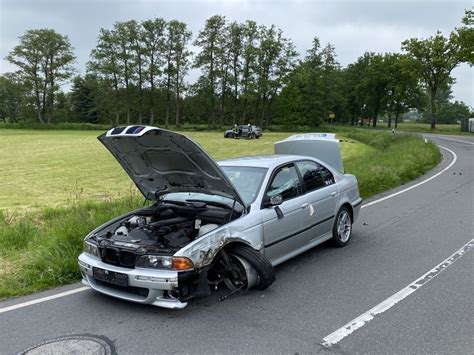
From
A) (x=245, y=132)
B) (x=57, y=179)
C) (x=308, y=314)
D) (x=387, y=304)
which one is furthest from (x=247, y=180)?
(x=245, y=132)

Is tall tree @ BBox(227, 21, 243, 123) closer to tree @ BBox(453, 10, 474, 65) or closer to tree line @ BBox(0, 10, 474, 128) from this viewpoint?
tree line @ BBox(0, 10, 474, 128)

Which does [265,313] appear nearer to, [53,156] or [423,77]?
[53,156]

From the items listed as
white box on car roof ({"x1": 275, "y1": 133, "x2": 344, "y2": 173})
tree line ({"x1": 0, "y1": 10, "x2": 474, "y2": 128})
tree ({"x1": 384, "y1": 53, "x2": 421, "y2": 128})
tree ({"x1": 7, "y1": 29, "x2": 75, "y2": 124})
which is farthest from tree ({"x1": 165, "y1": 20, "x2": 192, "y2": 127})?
white box on car roof ({"x1": 275, "y1": 133, "x2": 344, "y2": 173})

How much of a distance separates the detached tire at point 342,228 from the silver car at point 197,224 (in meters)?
0.18

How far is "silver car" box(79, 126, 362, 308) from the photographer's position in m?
4.09

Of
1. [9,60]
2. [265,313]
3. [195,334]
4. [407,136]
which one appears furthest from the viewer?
[9,60]

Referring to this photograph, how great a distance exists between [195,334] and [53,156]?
90.6 ft

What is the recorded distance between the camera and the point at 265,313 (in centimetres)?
418

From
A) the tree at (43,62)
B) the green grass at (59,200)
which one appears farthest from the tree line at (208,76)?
the green grass at (59,200)

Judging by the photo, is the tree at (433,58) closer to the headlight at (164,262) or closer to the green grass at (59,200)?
the green grass at (59,200)

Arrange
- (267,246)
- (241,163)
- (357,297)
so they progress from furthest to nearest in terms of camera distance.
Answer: (241,163) → (267,246) → (357,297)

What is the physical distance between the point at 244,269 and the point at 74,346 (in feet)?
5.88

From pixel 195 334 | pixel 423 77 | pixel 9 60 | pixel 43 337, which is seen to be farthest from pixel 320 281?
pixel 9 60

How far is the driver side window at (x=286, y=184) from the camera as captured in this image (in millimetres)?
5371
